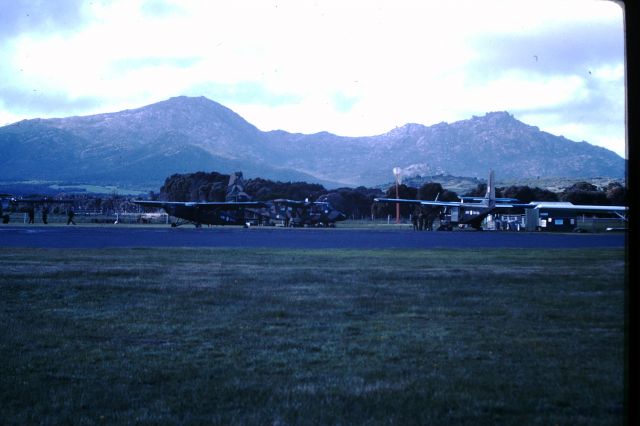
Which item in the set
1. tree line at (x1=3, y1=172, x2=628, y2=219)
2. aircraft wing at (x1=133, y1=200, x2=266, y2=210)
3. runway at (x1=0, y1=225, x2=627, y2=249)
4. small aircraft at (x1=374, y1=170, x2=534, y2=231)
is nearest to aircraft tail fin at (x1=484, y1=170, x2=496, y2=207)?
small aircraft at (x1=374, y1=170, x2=534, y2=231)

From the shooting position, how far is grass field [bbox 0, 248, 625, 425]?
5492 mm

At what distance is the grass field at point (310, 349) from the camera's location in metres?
5.49

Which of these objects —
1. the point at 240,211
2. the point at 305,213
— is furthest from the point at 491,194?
the point at 240,211

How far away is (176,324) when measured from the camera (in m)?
9.31

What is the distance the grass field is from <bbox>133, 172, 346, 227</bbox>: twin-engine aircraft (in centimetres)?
4223

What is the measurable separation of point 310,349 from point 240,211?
54.5m

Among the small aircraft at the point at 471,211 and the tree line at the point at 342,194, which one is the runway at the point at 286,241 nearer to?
the small aircraft at the point at 471,211

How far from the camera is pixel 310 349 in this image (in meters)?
7.71

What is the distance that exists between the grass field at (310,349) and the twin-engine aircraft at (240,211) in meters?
42.2

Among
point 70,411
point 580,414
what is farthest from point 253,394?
point 580,414

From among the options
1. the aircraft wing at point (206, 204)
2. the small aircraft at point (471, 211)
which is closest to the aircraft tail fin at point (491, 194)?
the small aircraft at point (471, 211)

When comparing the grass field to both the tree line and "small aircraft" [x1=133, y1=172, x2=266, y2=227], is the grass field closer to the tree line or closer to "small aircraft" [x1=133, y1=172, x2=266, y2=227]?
"small aircraft" [x1=133, y1=172, x2=266, y2=227]

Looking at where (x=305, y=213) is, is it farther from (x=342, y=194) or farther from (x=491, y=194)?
(x=342, y=194)

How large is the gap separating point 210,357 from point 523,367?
3.34 metres
